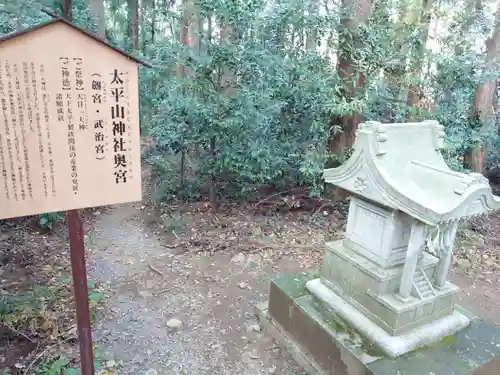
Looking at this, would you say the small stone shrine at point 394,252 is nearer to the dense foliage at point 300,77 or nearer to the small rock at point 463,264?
the small rock at point 463,264

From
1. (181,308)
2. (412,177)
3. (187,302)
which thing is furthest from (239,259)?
(412,177)

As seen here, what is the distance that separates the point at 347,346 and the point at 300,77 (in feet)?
15.5

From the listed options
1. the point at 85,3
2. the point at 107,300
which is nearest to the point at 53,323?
the point at 107,300

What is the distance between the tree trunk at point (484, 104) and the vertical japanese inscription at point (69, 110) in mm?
7514

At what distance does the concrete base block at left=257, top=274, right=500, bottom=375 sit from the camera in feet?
10.7

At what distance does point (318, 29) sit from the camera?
6.66 metres

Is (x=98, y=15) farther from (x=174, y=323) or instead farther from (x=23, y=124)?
(x=23, y=124)

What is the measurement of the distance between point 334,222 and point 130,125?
5.42m

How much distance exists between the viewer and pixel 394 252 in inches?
142

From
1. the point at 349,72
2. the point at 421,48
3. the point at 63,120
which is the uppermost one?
the point at 421,48

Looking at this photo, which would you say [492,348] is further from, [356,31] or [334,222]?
[356,31]

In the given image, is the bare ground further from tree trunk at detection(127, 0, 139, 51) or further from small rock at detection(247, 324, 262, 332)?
tree trunk at detection(127, 0, 139, 51)

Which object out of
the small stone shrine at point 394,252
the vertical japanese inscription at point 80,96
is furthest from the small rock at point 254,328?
the vertical japanese inscription at point 80,96

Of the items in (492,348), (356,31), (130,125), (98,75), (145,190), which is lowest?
(145,190)
